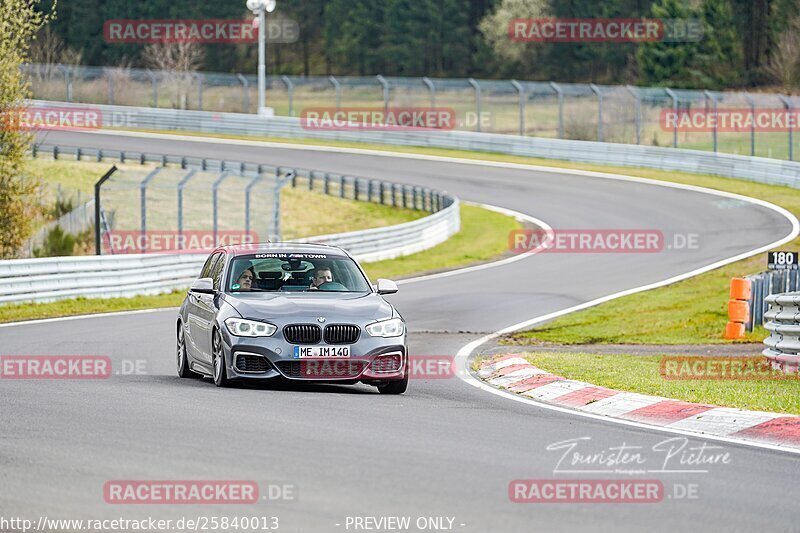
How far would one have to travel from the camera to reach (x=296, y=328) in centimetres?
1190

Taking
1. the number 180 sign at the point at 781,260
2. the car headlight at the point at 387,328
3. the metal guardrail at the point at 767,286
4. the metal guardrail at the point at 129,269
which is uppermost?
the car headlight at the point at 387,328

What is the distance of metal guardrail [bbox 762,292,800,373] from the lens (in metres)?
14.6

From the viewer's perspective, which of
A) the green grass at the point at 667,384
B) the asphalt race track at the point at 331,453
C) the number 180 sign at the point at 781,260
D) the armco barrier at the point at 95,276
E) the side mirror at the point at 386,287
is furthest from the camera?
the armco barrier at the point at 95,276

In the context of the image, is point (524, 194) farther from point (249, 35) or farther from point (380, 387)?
point (249, 35)

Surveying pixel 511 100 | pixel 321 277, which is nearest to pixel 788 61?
pixel 511 100

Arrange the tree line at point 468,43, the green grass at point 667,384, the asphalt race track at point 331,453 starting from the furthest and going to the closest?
the tree line at point 468,43, the green grass at point 667,384, the asphalt race track at point 331,453

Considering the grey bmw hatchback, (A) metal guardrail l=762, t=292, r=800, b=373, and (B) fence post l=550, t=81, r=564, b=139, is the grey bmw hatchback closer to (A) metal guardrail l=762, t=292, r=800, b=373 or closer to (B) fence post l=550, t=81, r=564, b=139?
(A) metal guardrail l=762, t=292, r=800, b=373

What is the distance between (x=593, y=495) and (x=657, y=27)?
82.2m

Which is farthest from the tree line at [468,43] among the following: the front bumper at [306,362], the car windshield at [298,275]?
the front bumper at [306,362]

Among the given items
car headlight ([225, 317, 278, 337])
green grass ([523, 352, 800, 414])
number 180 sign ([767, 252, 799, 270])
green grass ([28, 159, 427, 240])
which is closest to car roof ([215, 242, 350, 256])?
car headlight ([225, 317, 278, 337])

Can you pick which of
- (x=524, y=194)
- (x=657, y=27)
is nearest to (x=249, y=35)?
(x=657, y=27)

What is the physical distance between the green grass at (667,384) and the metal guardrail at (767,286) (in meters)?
4.21

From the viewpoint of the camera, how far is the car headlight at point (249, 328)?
11.9m

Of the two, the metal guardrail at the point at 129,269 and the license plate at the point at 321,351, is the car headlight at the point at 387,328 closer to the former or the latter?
the license plate at the point at 321,351
